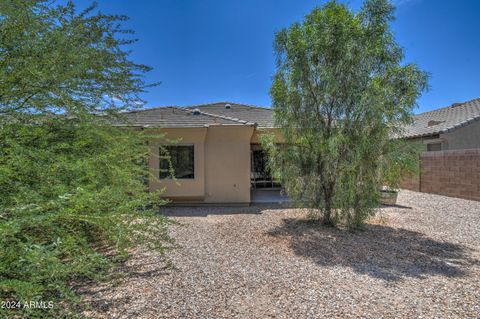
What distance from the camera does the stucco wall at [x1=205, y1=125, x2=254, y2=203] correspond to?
13219mm

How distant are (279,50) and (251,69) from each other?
32.8 ft

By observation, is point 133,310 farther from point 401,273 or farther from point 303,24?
point 303,24

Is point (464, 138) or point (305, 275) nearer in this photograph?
point (305, 275)

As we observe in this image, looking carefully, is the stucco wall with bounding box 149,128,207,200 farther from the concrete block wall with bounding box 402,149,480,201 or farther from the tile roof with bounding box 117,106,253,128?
the concrete block wall with bounding box 402,149,480,201

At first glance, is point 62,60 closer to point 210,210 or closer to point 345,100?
point 345,100

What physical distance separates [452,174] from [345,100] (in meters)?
11.5

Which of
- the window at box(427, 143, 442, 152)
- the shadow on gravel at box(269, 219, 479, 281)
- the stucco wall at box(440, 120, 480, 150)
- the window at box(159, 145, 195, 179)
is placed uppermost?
the stucco wall at box(440, 120, 480, 150)

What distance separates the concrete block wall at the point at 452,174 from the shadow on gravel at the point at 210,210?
719 cm

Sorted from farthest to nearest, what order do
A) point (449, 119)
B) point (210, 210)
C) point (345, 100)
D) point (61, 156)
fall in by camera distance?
point (449, 119)
point (210, 210)
point (345, 100)
point (61, 156)

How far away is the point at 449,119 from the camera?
2086 centimetres

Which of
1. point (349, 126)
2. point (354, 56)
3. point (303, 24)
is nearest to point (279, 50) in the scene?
point (303, 24)

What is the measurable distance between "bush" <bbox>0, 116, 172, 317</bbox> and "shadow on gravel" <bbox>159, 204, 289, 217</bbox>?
6.29 metres

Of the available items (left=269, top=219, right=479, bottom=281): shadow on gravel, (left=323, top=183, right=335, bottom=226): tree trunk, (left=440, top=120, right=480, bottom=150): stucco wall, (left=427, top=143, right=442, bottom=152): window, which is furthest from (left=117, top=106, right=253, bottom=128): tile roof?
(left=427, top=143, right=442, bottom=152): window

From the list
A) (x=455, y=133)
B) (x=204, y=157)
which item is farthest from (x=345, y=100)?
(x=455, y=133)
